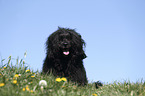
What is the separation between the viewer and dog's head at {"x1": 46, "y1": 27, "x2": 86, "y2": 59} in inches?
210

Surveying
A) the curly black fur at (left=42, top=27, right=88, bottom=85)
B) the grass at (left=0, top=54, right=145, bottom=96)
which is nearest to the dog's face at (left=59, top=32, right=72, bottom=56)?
the curly black fur at (left=42, top=27, right=88, bottom=85)

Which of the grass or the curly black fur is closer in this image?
the grass

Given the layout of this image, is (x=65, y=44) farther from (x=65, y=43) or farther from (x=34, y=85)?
(x=34, y=85)

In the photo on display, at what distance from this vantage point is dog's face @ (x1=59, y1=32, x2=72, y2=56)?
5.23 m

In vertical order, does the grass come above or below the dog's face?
below

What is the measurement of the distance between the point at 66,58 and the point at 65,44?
1.59ft

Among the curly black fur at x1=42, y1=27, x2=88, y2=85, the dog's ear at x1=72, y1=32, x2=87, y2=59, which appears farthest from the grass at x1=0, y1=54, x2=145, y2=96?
the dog's ear at x1=72, y1=32, x2=87, y2=59

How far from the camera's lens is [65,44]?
17.1 feet

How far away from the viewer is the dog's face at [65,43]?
5.23 metres

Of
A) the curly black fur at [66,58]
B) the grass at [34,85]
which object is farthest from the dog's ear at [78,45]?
the grass at [34,85]

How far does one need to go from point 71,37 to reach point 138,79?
2254 millimetres

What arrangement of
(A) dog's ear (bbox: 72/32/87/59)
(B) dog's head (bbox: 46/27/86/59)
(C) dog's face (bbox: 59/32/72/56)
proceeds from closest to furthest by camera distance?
1. (C) dog's face (bbox: 59/32/72/56)
2. (B) dog's head (bbox: 46/27/86/59)
3. (A) dog's ear (bbox: 72/32/87/59)

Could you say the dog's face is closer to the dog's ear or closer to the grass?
the dog's ear

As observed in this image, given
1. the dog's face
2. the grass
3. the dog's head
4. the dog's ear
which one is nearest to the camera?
the grass
